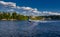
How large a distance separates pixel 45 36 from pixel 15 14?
116m

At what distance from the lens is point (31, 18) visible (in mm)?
116000

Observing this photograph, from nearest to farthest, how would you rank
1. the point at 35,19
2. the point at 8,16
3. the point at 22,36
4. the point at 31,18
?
the point at 22,36 → the point at 31,18 → the point at 35,19 → the point at 8,16

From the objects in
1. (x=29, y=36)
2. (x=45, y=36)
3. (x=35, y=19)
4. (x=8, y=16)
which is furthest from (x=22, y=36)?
(x=8, y=16)

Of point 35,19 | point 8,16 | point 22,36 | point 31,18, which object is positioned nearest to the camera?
point 22,36

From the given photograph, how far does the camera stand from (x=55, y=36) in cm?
3388

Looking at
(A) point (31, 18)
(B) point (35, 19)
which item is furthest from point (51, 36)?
(B) point (35, 19)

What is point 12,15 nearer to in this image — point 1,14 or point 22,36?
point 1,14

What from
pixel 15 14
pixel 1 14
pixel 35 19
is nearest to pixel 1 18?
pixel 1 14

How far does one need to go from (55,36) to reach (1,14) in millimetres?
121718

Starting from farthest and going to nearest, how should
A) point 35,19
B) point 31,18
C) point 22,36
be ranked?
point 35,19
point 31,18
point 22,36

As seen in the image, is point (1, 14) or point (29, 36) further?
point (1, 14)

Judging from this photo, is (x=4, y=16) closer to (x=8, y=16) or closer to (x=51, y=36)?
(x=8, y=16)

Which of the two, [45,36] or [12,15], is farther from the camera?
[12,15]

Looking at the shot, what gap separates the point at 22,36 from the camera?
33125 mm
